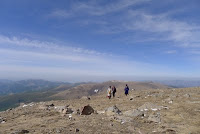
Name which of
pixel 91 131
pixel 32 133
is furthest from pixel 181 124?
pixel 32 133

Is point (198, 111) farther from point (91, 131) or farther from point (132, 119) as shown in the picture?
point (91, 131)

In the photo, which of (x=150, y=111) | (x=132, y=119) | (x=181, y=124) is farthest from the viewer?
(x=150, y=111)

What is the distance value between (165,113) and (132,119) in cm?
325

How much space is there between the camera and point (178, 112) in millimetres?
14266

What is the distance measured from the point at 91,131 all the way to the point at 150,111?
274 inches

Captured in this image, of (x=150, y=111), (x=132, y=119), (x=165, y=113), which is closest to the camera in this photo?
(x=132, y=119)

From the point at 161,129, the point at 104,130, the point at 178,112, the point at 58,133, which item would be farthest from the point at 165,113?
the point at 58,133

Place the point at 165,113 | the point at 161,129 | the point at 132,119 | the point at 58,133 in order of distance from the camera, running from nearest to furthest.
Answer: the point at 58,133, the point at 161,129, the point at 132,119, the point at 165,113

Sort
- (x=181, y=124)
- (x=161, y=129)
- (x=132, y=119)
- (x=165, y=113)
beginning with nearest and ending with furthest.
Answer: (x=161, y=129) → (x=181, y=124) → (x=132, y=119) → (x=165, y=113)

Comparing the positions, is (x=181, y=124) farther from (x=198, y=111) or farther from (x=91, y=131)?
(x=91, y=131)

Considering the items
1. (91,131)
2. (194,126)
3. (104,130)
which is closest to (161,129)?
(194,126)

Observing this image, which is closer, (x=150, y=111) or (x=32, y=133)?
(x=32, y=133)

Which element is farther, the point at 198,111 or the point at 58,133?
the point at 198,111

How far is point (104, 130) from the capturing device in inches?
416
